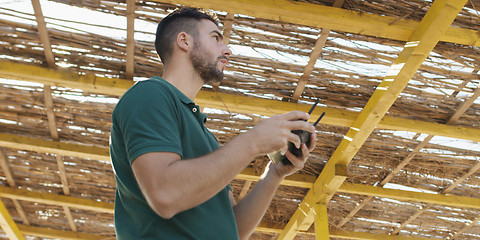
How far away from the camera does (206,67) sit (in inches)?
62.6

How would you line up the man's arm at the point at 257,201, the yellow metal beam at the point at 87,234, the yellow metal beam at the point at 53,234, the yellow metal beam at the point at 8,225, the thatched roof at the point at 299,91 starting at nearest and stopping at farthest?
the man's arm at the point at 257,201
the thatched roof at the point at 299,91
the yellow metal beam at the point at 8,225
the yellow metal beam at the point at 87,234
the yellow metal beam at the point at 53,234

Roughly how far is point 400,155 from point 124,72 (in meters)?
2.90

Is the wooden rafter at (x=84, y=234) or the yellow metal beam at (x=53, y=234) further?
the yellow metal beam at (x=53, y=234)

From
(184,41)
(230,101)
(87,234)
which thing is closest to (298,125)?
(184,41)

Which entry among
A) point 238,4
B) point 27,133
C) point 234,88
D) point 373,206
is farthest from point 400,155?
point 27,133

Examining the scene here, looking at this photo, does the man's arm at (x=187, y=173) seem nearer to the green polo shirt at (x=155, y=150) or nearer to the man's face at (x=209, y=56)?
the green polo shirt at (x=155, y=150)

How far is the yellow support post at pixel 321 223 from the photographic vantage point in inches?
217

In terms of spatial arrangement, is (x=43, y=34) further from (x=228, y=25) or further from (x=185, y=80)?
(x=185, y=80)

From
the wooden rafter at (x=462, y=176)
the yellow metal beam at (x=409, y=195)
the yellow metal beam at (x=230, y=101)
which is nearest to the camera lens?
the yellow metal beam at (x=230, y=101)

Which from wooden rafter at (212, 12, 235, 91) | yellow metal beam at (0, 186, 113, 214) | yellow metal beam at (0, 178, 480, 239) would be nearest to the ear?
wooden rafter at (212, 12, 235, 91)

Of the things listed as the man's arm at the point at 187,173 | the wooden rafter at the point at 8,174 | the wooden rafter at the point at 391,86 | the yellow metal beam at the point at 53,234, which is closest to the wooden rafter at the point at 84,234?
the yellow metal beam at the point at 53,234

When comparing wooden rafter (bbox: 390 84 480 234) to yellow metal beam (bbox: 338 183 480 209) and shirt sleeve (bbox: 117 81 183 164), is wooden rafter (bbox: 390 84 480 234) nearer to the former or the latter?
yellow metal beam (bbox: 338 183 480 209)

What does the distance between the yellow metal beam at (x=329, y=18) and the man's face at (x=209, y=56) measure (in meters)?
1.72

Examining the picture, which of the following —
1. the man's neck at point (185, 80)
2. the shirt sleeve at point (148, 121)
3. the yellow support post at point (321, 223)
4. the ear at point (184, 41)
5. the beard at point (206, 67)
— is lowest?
the shirt sleeve at point (148, 121)
